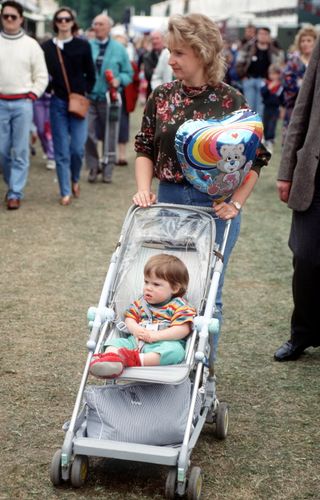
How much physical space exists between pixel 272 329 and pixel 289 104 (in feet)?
16.0

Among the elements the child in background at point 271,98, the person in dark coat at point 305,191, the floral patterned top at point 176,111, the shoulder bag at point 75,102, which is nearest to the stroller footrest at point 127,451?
the floral patterned top at point 176,111

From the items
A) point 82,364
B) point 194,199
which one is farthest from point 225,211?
point 82,364

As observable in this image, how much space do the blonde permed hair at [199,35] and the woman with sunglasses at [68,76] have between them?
19.1 ft

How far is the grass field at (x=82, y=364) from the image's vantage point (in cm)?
388

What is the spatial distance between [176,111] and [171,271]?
800 mm

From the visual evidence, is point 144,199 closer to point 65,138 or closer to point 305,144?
Result: point 305,144

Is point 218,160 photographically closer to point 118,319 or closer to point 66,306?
→ point 118,319

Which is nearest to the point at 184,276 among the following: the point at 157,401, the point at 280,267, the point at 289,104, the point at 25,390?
the point at 157,401

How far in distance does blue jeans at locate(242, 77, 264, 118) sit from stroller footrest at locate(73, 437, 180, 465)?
12542mm

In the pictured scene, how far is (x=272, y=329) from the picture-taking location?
6.11 m

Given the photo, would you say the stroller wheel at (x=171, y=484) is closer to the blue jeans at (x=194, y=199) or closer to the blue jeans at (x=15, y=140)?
the blue jeans at (x=194, y=199)

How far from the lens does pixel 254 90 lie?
51.4 ft

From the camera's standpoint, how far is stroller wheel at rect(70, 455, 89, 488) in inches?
144

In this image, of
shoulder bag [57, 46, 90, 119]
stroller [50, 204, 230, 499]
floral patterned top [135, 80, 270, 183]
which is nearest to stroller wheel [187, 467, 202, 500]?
stroller [50, 204, 230, 499]
